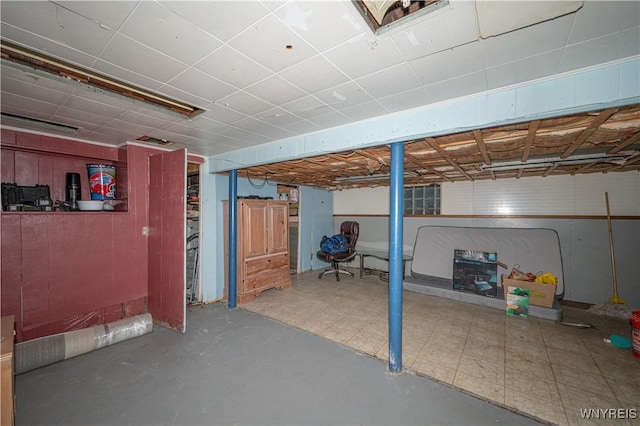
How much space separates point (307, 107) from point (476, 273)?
13.1 feet

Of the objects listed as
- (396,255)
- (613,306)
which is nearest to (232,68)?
(396,255)

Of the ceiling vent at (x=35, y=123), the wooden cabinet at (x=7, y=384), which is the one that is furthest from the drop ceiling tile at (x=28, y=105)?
the wooden cabinet at (x=7, y=384)

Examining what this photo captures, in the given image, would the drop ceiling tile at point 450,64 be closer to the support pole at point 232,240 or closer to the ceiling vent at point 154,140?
the support pole at point 232,240

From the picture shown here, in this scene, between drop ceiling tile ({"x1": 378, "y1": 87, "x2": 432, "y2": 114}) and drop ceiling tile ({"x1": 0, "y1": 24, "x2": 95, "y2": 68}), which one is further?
drop ceiling tile ({"x1": 378, "y1": 87, "x2": 432, "y2": 114})

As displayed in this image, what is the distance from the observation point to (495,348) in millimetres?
2684

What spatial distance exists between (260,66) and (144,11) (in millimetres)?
618

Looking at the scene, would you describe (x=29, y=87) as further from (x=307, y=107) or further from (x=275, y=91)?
(x=307, y=107)

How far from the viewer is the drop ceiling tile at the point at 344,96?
6.09 ft

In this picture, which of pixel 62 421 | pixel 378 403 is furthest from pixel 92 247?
pixel 378 403

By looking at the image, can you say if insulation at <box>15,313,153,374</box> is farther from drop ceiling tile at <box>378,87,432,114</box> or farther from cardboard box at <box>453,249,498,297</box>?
cardboard box at <box>453,249,498,297</box>

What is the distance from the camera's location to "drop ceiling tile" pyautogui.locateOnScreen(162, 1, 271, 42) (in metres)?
1.13

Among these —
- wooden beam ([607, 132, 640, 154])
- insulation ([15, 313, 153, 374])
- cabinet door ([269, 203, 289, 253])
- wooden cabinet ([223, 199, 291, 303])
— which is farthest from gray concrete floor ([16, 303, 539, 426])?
wooden beam ([607, 132, 640, 154])

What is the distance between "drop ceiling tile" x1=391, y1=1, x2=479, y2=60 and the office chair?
4.55 m

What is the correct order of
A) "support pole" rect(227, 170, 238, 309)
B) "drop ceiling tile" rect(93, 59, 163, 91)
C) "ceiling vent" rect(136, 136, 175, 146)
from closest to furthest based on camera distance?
"drop ceiling tile" rect(93, 59, 163, 91)
"ceiling vent" rect(136, 136, 175, 146)
"support pole" rect(227, 170, 238, 309)
